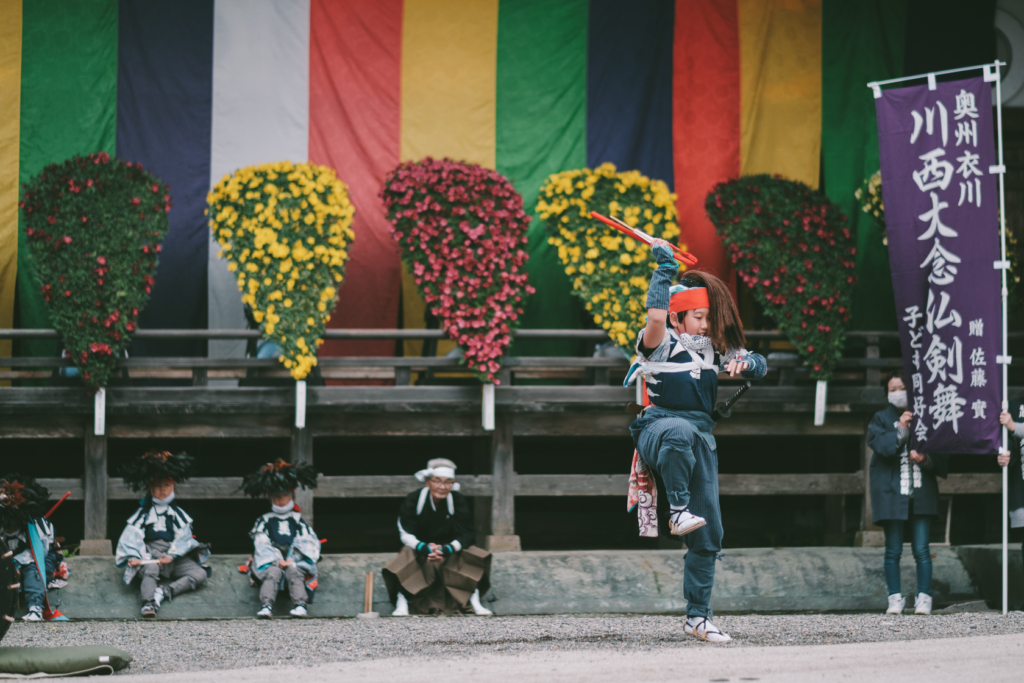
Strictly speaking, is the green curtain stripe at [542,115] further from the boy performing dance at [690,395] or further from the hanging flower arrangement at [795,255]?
the boy performing dance at [690,395]

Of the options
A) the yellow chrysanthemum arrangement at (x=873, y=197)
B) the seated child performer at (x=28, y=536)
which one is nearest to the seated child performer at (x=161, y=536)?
the seated child performer at (x=28, y=536)

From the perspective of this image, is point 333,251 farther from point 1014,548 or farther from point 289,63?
point 1014,548

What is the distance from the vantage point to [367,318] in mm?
8820

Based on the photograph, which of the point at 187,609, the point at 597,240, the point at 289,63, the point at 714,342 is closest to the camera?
the point at 714,342

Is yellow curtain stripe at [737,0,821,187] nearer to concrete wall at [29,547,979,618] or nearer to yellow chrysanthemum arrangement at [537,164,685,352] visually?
yellow chrysanthemum arrangement at [537,164,685,352]

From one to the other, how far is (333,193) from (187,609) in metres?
3.15

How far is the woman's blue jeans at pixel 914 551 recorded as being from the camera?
6902 mm

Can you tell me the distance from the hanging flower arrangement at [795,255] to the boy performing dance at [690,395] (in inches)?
140

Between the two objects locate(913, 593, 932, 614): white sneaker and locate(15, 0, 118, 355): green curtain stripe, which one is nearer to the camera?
locate(913, 593, 932, 614): white sneaker

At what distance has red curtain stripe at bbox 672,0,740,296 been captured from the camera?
908cm

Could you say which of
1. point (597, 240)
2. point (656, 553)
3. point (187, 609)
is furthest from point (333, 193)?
point (656, 553)

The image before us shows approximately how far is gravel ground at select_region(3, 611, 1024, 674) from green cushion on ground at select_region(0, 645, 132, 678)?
6.3 inches

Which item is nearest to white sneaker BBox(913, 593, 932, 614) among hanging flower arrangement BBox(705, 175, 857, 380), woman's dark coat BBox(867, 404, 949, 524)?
woman's dark coat BBox(867, 404, 949, 524)

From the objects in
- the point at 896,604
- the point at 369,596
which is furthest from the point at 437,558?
the point at 896,604
